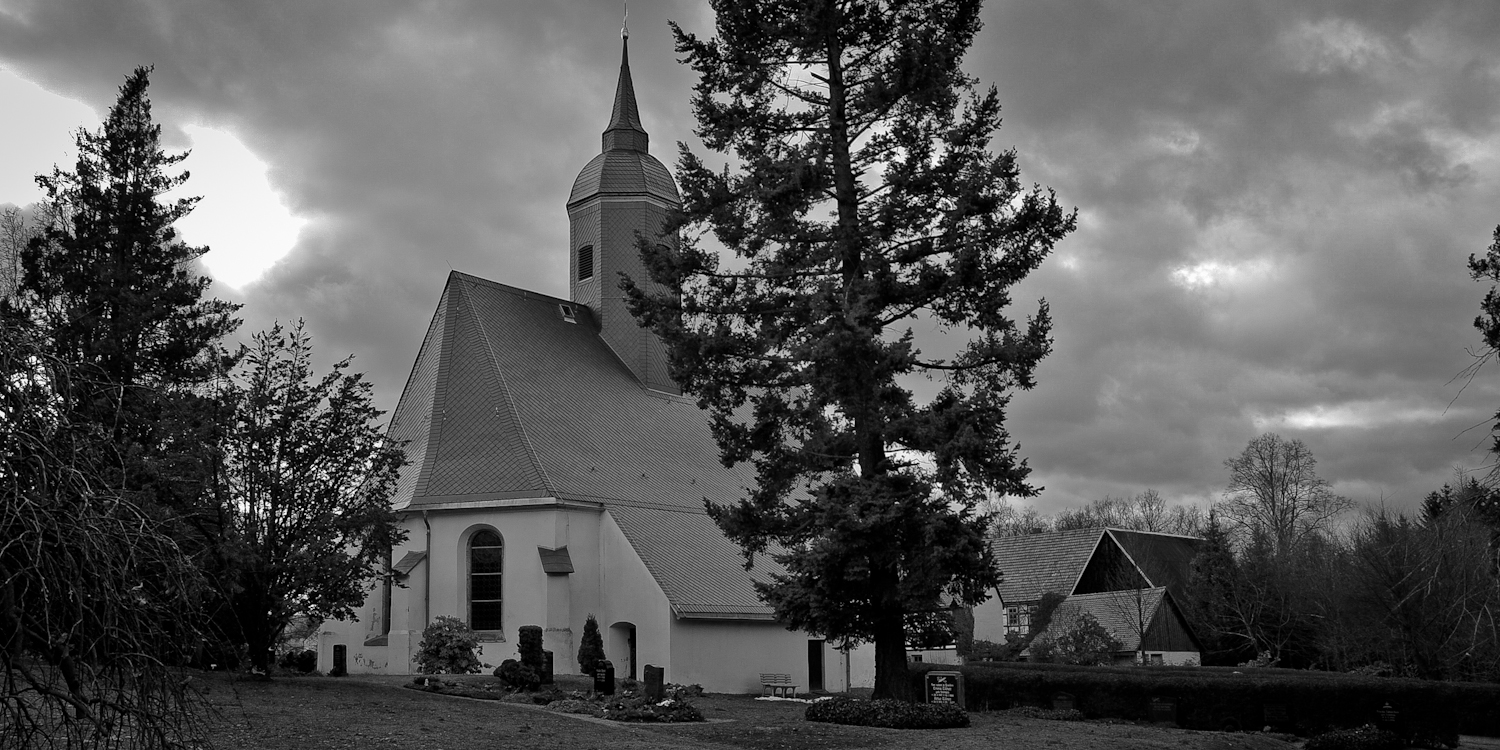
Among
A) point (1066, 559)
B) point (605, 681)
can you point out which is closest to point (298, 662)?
point (605, 681)

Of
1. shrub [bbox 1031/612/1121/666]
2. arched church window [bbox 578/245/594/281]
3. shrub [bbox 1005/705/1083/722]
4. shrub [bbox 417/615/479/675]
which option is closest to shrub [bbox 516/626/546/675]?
shrub [bbox 417/615/479/675]

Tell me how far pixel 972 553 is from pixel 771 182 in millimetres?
6575

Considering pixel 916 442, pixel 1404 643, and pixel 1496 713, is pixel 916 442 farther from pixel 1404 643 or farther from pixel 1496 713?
pixel 1404 643

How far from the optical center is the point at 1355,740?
2131 cm

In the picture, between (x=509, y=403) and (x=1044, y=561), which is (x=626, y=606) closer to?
(x=509, y=403)

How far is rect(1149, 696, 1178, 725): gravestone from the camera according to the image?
2591cm

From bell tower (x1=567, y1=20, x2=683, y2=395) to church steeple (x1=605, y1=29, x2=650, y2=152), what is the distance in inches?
35.8

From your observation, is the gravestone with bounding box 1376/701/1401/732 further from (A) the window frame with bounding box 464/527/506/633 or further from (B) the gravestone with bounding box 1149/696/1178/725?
(A) the window frame with bounding box 464/527/506/633

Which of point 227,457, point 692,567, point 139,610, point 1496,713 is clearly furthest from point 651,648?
point 139,610

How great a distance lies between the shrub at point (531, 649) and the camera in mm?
24812

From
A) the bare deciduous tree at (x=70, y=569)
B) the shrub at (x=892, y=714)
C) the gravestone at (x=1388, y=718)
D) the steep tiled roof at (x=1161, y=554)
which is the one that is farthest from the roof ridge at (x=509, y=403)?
the steep tiled roof at (x=1161, y=554)

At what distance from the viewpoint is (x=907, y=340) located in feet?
62.6

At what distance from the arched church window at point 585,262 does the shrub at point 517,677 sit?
16703 millimetres

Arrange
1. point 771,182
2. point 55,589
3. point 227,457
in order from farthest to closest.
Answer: point 227,457 → point 771,182 → point 55,589
